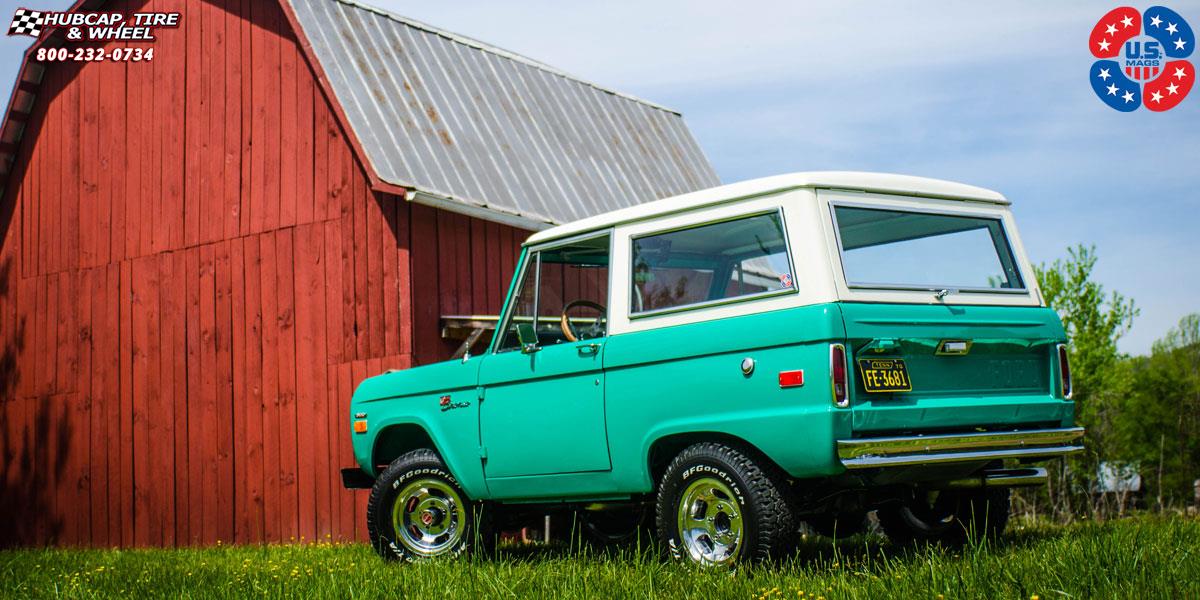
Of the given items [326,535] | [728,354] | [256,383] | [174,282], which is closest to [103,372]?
[174,282]

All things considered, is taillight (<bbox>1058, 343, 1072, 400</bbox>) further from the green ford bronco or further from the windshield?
the windshield

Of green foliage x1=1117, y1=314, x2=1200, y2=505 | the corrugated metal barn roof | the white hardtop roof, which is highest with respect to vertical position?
the corrugated metal barn roof

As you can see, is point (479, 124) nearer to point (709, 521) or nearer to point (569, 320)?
point (569, 320)

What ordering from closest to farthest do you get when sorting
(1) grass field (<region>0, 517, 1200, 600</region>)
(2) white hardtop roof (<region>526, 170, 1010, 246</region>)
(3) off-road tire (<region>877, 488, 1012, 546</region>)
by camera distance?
(1) grass field (<region>0, 517, 1200, 600</region>)
(2) white hardtop roof (<region>526, 170, 1010, 246</region>)
(3) off-road tire (<region>877, 488, 1012, 546</region>)

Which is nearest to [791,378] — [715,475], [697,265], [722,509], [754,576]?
[715,475]

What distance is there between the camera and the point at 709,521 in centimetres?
576

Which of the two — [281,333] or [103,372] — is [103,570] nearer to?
[281,333]

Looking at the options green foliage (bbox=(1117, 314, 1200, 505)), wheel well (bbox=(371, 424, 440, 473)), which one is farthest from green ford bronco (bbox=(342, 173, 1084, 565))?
green foliage (bbox=(1117, 314, 1200, 505))

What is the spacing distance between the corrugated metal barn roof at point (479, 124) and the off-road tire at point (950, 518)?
5.72 m

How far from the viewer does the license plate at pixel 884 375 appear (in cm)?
543

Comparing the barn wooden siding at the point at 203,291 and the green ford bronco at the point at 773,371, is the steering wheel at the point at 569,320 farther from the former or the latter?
the barn wooden siding at the point at 203,291

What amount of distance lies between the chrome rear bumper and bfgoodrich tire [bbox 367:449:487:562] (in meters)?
2.79

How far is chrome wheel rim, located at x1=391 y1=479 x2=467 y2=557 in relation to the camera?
7398 millimetres

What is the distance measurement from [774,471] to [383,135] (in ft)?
23.5
